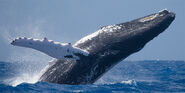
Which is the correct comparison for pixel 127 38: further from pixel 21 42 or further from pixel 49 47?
pixel 21 42

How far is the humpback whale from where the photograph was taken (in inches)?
197

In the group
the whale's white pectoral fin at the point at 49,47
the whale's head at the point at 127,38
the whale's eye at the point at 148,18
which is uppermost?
the whale's eye at the point at 148,18

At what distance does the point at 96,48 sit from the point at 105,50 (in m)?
0.16

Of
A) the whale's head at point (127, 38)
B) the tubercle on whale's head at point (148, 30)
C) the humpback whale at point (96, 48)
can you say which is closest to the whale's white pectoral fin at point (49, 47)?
the humpback whale at point (96, 48)

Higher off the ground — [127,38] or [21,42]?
[127,38]

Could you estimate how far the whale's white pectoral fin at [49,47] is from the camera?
16.2ft

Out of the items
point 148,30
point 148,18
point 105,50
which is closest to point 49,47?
point 105,50

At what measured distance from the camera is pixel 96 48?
5262mm

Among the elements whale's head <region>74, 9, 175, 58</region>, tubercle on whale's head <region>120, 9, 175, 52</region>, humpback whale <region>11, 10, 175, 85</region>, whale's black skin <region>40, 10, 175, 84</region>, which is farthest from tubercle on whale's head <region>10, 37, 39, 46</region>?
tubercle on whale's head <region>120, 9, 175, 52</region>

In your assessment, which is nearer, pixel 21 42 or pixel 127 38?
pixel 21 42

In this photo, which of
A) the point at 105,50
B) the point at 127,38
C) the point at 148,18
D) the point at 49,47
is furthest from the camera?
the point at 148,18

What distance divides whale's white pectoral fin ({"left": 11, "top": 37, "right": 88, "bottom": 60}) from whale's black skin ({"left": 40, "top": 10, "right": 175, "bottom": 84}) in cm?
23

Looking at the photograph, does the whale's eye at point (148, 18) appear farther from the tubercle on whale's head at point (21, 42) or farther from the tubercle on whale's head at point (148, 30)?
the tubercle on whale's head at point (21, 42)

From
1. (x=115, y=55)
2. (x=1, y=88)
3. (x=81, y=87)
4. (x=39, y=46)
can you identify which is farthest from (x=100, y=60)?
(x=1, y=88)
